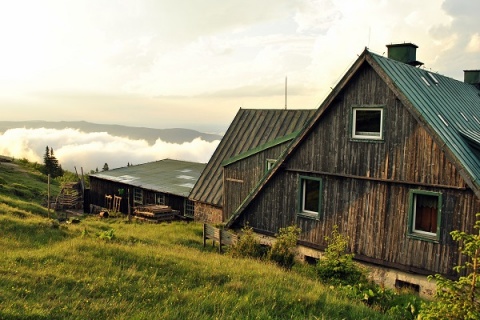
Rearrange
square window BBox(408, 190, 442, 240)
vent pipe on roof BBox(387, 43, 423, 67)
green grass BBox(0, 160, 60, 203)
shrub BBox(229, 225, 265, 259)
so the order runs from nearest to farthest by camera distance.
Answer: square window BBox(408, 190, 442, 240), shrub BBox(229, 225, 265, 259), vent pipe on roof BBox(387, 43, 423, 67), green grass BBox(0, 160, 60, 203)

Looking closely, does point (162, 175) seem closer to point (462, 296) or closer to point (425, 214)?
point (425, 214)

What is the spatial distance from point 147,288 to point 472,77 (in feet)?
82.3

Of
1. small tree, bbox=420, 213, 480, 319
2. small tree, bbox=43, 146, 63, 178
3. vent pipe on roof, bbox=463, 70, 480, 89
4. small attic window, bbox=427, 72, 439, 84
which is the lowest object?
small tree, bbox=43, 146, 63, 178

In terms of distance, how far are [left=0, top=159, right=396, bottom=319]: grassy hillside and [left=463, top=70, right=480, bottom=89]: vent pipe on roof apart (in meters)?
19.6

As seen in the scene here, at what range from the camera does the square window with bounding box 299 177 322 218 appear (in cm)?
1761

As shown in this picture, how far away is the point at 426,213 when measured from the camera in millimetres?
14570

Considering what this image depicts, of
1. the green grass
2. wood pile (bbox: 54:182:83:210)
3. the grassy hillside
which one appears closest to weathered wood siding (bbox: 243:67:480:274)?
the grassy hillside

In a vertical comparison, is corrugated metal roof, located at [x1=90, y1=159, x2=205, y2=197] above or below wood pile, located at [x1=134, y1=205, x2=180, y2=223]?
above

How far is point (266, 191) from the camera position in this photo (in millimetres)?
19359

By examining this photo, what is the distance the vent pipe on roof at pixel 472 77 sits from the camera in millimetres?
25906

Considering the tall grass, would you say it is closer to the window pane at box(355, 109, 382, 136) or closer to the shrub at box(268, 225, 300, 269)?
the shrub at box(268, 225, 300, 269)

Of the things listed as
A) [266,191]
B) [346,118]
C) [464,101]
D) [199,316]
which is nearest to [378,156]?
[346,118]

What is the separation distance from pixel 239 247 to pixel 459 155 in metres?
9.37

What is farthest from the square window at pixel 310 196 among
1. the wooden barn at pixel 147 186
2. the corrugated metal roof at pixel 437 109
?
the wooden barn at pixel 147 186
